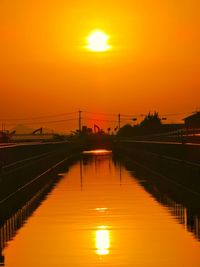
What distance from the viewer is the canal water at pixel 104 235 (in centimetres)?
1702

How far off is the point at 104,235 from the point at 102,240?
3.64 ft

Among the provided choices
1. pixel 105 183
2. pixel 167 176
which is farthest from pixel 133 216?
pixel 167 176

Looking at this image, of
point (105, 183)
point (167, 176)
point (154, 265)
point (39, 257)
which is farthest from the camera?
point (167, 176)

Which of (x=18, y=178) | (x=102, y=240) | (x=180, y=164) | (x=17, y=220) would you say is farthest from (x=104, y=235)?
(x=180, y=164)

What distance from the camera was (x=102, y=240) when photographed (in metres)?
19.9

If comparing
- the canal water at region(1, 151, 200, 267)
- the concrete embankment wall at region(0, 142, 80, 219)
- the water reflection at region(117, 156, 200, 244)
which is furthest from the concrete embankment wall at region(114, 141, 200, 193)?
the concrete embankment wall at region(0, 142, 80, 219)

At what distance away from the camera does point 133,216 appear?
2594 centimetres

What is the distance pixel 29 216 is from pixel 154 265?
10723mm

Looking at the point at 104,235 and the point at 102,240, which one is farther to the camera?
the point at 104,235

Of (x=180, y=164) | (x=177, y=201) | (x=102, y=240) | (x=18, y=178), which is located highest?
(x=180, y=164)

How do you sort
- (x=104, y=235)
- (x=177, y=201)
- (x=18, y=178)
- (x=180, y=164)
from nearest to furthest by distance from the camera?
(x=104, y=235) < (x=177, y=201) < (x=18, y=178) < (x=180, y=164)

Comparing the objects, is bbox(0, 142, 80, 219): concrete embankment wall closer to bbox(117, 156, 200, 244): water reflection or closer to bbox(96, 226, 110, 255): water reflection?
bbox(96, 226, 110, 255): water reflection

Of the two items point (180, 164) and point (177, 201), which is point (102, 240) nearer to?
point (177, 201)

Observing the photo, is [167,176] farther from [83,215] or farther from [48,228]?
[48,228]
